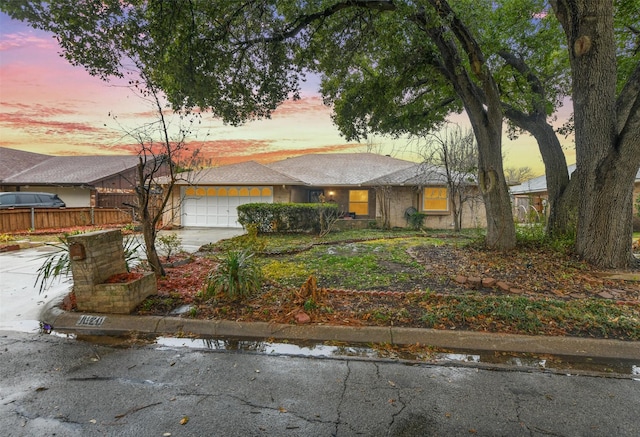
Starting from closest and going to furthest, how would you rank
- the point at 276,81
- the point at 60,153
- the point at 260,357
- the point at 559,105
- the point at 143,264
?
the point at 260,357
the point at 143,264
the point at 276,81
the point at 559,105
the point at 60,153

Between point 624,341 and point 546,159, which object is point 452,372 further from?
point 546,159

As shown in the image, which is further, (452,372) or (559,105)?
(559,105)

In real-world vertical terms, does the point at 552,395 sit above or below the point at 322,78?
below

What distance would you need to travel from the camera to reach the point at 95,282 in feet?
14.6

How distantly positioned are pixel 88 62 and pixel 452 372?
8.12m

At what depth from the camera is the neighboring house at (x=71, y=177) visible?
19797 millimetres

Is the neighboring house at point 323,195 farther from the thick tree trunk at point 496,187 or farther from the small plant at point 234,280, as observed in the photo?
the small plant at point 234,280

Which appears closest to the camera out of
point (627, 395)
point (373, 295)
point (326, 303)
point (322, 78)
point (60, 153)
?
point (627, 395)

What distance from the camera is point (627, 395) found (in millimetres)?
2635

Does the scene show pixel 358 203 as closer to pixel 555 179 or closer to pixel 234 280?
pixel 555 179

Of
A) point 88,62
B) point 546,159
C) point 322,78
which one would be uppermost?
point 322,78

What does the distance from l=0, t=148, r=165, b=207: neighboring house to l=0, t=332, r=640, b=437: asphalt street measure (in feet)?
58.0

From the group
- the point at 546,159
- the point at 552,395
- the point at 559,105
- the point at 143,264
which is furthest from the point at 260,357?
the point at 559,105

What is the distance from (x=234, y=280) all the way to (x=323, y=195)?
527 inches
